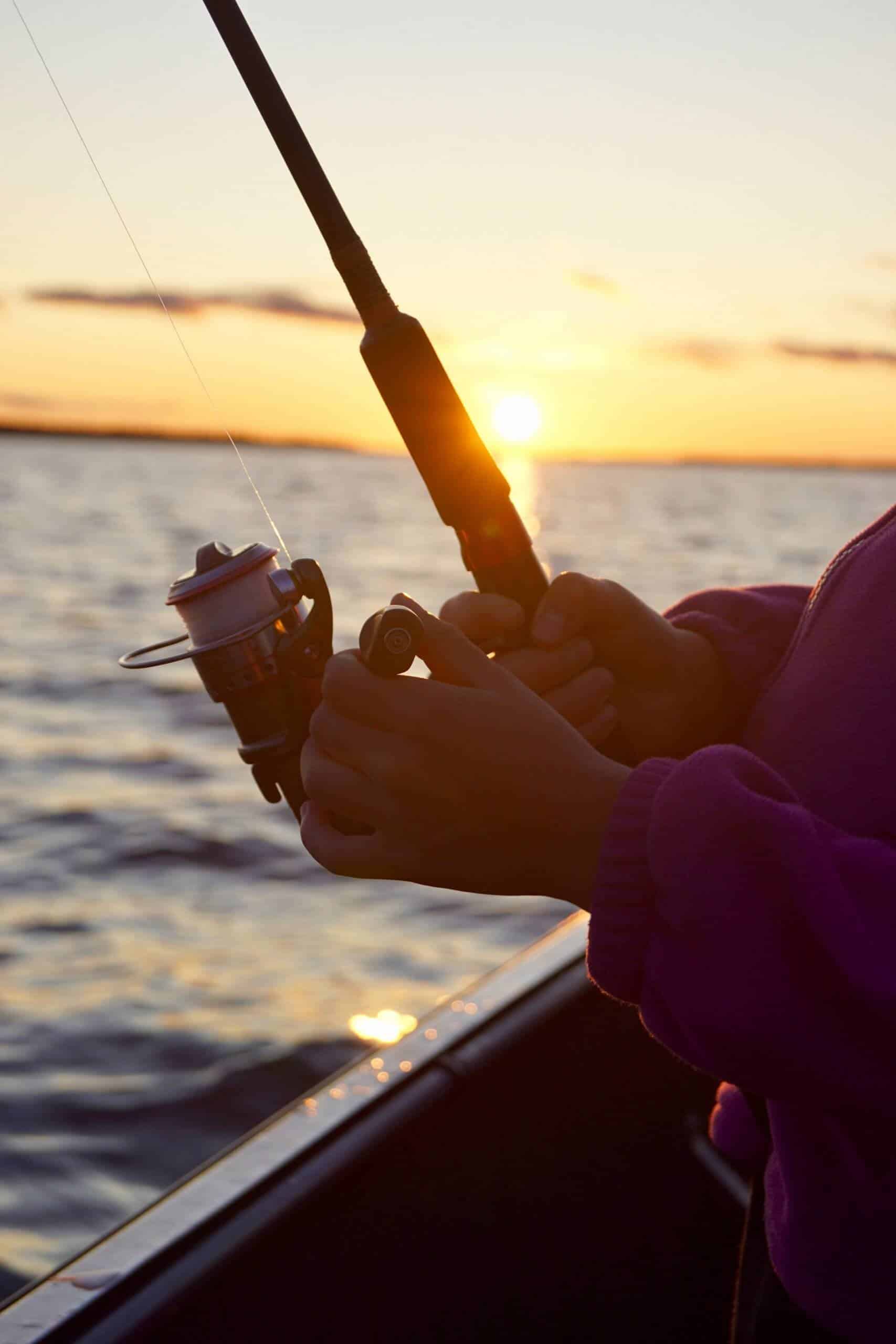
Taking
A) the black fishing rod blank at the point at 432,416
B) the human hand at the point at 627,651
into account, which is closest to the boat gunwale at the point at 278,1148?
the human hand at the point at 627,651

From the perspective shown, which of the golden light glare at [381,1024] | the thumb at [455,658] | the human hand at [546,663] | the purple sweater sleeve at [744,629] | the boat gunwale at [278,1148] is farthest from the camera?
the golden light glare at [381,1024]

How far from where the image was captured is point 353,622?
624 inches

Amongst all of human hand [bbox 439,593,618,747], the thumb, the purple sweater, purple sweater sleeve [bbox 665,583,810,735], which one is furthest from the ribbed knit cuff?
purple sweater sleeve [bbox 665,583,810,735]

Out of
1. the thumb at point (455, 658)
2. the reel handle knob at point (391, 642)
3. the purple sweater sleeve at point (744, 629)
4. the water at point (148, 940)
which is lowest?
the water at point (148, 940)

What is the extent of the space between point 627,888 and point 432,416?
2.07 feet

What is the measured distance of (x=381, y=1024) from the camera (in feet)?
16.2

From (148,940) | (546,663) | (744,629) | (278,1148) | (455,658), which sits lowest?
(148,940)

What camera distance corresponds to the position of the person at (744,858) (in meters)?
0.89

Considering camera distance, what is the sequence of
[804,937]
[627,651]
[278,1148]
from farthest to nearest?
[278,1148], [627,651], [804,937]

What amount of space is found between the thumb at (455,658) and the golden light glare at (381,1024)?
13.0 ft

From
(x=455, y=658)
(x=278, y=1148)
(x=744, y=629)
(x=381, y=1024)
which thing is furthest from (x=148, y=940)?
(x=455, y=658)

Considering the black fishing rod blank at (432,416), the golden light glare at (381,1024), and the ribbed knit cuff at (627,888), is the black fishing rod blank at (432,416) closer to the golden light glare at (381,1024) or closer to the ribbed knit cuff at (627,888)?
the ribbed knit cuff at (627,888)

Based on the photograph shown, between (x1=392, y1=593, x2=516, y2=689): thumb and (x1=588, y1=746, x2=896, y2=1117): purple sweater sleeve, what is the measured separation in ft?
0.55

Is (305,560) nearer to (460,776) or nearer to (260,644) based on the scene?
(260,644)
